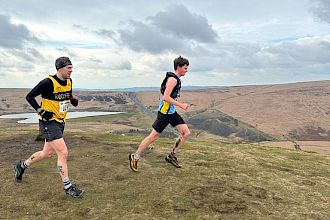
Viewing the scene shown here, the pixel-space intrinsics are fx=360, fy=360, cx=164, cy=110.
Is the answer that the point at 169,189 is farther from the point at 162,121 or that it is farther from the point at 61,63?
the point at 61,63

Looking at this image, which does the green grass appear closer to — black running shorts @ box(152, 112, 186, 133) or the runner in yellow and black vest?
the runner in yellow and black vest

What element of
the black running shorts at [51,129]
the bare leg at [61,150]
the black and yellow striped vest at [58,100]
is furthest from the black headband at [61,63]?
the bare leg at [61,150]

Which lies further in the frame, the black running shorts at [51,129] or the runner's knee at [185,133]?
the runner's knee at [185,133]

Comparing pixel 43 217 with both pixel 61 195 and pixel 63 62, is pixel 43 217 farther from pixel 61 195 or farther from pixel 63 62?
pixel 63 62

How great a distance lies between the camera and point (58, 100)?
955 centimetres

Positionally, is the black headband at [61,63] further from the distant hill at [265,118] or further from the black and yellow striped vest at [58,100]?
the distant hill at [265,118]

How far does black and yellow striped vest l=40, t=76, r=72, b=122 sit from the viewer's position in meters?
9.42

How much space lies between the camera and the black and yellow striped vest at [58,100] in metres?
9.42

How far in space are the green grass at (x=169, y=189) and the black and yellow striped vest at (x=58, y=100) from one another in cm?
224

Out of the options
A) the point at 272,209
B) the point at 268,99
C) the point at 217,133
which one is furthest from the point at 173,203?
the point at 268,99

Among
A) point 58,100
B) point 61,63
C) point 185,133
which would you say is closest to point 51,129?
point 58,100

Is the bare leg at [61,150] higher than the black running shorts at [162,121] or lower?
lower

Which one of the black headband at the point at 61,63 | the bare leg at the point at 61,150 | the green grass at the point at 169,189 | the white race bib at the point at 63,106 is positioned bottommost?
the green grass at the point at 169,189

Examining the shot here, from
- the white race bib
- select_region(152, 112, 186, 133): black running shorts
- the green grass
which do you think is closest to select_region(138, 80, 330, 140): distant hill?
the green grass
